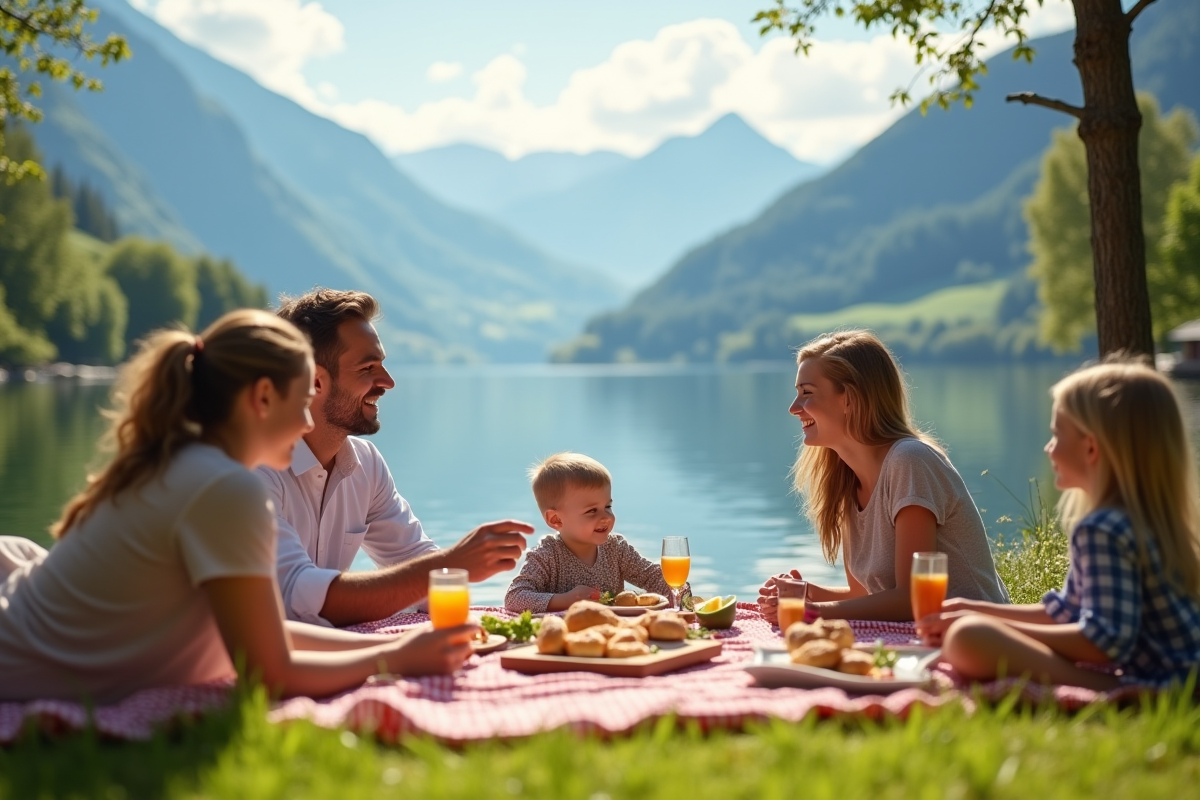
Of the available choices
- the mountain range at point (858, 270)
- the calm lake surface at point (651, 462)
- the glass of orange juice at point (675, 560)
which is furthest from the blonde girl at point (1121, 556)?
the mountain range at point (858, 270)

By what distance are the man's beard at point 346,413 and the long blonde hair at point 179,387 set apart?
1.82m

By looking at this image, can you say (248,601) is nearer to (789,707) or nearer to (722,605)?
(789,707)

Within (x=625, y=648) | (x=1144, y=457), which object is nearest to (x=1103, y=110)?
(x=1144, y=457)

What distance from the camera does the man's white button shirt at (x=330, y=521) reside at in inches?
199

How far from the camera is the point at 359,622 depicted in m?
5.22

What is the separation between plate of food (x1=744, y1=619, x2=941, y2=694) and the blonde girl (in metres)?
0.20

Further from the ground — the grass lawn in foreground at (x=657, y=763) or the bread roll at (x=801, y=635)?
the bread roll at (x=801, y=635)

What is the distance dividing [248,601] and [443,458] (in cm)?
2301

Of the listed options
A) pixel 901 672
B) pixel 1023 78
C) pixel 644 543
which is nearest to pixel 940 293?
pixel 1023 78

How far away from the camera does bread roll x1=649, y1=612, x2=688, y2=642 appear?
14.7 ft

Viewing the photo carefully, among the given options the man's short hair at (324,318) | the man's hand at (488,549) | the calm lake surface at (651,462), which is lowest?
the calm lake surface at (651,462)

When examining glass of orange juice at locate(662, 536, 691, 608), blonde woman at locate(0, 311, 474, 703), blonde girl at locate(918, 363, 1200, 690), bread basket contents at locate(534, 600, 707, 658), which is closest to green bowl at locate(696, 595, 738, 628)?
glass of orange juice at locate(662, 536, 691, 608)

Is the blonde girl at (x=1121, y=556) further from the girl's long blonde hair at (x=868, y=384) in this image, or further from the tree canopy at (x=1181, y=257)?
the tree canopy at (x=1181, y=257)

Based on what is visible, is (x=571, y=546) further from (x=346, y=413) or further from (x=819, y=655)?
(x=819, y=655)
